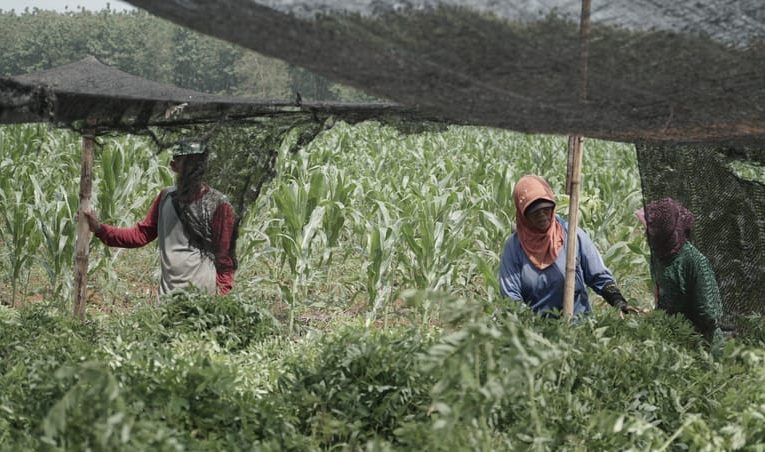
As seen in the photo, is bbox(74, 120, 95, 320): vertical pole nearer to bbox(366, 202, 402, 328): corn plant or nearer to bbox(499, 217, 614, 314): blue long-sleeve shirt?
bbox(366, 202, 402, 328): corn plant

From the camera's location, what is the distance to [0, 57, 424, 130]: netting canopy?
4990 millimetres

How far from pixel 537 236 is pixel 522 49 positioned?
102 inches

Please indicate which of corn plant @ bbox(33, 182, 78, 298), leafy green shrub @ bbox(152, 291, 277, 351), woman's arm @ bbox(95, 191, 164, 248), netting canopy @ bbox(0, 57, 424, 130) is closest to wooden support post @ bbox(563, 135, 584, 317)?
netting canopy @ bbox(0, 57, 424, 130)

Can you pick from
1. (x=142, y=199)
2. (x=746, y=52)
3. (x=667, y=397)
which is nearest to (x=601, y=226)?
(x=142, y=199)

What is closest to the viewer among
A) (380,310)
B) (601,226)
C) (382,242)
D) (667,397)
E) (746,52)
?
(746,52)

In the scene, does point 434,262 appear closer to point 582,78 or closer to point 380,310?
point 380,310

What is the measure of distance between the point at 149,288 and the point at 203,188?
3398 mm

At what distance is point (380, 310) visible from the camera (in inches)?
336

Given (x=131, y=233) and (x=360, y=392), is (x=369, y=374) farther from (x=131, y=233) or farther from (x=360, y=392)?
(x=131, y=233)

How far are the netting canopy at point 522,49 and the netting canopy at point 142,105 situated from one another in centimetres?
211

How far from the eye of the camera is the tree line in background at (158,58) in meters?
95.8

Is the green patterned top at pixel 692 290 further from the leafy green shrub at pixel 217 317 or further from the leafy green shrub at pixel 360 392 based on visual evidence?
the leafy green shrub at pixel 217 317

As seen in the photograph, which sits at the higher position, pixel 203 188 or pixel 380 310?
pixel 203 188

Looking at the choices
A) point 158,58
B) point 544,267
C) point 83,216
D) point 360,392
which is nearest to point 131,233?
point 83,216
